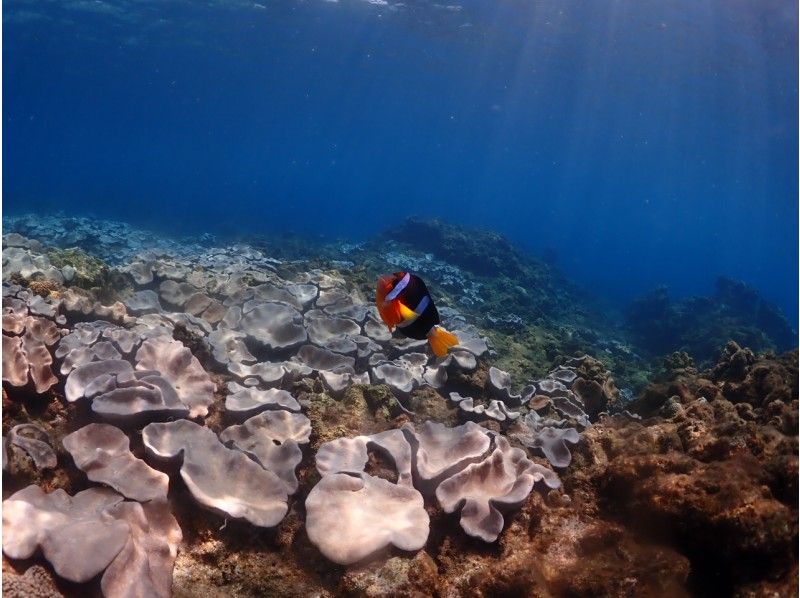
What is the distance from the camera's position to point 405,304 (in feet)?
8.98

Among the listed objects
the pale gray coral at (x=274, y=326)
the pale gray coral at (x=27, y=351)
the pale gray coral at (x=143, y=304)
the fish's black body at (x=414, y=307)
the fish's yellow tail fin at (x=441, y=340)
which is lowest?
the pale gray coral at (x=143, y=304)

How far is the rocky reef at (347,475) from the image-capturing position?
106 inches

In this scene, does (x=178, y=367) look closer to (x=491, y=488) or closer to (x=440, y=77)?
(x=491, y=488)

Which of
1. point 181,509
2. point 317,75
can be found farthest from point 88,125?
point 181,509

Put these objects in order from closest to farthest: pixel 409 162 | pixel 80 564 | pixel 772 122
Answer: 1. pixel 80 564
2. pixel 772 122
3. pixel 409 162

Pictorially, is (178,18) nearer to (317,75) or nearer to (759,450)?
(317,75)

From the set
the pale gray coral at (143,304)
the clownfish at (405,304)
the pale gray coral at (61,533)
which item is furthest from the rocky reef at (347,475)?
the clownfish at (405,304)

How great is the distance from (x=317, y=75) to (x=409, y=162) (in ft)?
280

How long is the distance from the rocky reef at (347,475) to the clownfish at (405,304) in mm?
1223

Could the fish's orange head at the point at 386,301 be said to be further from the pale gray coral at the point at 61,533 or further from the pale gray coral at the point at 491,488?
the pale gray coral at the point at 61,533

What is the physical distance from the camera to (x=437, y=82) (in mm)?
44781

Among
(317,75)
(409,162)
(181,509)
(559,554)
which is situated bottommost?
(409,162)

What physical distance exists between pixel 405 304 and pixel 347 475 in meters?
1.36

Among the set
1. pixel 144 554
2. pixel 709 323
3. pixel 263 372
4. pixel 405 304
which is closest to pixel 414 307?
pixel 405 304
